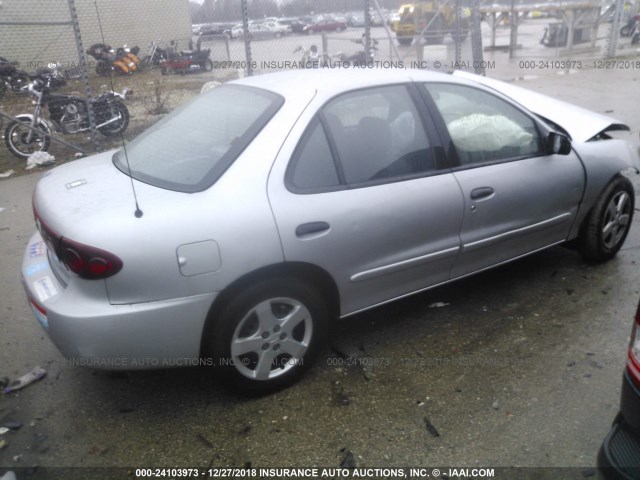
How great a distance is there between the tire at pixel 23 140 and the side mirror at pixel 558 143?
7123 mm

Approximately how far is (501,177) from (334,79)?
48.1 inches

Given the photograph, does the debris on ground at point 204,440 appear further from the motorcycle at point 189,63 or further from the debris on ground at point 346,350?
the motorcycle at point 189,63

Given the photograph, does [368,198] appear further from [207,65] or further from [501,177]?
[207,65]

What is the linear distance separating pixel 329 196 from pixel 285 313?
0.66 m

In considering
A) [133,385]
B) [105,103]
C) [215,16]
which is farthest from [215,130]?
[215,16]

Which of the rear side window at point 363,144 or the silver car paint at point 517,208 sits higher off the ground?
the rear side window at point 363,144

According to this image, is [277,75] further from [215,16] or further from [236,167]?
[215,16]

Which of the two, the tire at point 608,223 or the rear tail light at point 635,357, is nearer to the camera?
the rear tail light at point 635,357

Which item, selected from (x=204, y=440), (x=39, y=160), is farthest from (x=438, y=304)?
(x=39, y=160)

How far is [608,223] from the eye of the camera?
4270 millimetres

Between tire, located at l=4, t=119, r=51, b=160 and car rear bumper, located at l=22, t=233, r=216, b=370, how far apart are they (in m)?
6.53

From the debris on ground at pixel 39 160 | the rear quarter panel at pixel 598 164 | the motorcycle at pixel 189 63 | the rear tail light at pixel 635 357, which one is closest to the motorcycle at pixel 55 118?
the debris on ground at pixel 39 160

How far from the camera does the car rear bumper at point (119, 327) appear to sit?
8.43 ft

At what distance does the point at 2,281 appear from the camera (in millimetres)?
4602
